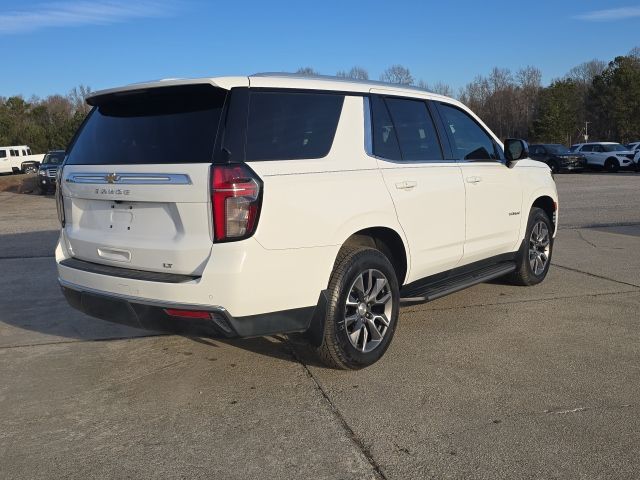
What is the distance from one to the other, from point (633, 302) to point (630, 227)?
21.4ft

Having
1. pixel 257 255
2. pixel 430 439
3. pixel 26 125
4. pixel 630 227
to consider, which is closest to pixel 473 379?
pixel 430 439

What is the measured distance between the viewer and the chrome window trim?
12.0 ft

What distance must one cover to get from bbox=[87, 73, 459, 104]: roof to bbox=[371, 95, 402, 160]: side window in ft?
0.41

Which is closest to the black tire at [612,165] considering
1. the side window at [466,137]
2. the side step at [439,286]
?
the side window at [466,137]

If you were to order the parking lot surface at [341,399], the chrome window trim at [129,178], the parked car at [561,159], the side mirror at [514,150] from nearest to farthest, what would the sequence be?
the parking lot surface at [341,399] → the chrome window trim at [129,178] → the side mirror at [514,150] → the parked car at [561,159]

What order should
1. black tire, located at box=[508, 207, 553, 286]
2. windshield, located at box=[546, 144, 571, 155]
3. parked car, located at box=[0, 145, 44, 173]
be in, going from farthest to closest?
parked car, located at box=[0, 145, 44, 173], windshield, located at box=[546, 144, 571, 155], black tire, located at box=[508, 207, 553, 286]

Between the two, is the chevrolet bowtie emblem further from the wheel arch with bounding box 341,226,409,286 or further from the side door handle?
the side door handle

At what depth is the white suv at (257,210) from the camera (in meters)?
3.62

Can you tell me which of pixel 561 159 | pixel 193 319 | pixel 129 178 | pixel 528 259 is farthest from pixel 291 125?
pixel 561 159

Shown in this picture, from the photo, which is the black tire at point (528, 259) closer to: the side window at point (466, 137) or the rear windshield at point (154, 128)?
the side window at point (466, 137)

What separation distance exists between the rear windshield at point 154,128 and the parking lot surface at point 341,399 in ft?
5.17

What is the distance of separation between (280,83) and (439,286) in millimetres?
2189

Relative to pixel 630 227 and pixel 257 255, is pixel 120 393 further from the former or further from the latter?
pixel 630 227

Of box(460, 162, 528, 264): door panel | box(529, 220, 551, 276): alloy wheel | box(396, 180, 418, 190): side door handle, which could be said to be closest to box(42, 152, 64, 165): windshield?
box(529, 220, 551, 276): alloy wheel
